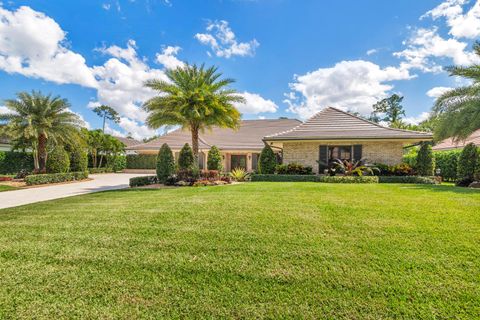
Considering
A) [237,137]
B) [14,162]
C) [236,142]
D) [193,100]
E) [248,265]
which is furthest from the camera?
[237,137]

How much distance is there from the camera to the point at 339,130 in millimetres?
16250

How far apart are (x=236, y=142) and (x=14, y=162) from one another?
72.8 feet

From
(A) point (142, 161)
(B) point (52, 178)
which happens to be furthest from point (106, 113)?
(B) point (52, 178)

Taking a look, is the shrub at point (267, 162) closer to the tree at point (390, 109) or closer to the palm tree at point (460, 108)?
the palm tree at point (460, 108)

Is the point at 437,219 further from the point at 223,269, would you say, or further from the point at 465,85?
the point at 465,85

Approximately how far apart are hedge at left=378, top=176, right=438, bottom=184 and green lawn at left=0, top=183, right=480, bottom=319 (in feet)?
28.4

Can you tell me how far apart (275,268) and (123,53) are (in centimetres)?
1887

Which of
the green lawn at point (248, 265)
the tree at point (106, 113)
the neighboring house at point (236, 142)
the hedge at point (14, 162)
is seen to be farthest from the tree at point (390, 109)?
the tree at point (106, 113)

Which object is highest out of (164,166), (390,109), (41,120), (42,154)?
(390,109)

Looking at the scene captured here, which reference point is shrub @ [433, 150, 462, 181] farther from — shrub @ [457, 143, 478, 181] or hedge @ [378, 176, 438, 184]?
hedge @ [378, 176, 438, 184]

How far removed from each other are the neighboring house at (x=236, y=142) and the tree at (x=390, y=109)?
87.0 ft

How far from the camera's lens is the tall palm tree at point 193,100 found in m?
13.8

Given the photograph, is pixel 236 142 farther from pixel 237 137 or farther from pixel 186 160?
pixel 186 160

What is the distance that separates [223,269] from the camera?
10.5 ft
